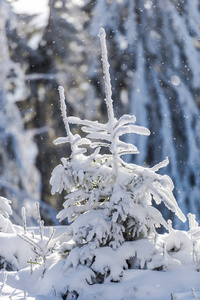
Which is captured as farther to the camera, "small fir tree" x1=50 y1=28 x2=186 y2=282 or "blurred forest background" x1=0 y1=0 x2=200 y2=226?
"blurred forest background" x1=0 y1=0 x2=200 y2=226

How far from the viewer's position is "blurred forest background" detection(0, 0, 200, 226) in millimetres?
8883

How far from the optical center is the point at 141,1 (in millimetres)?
9789

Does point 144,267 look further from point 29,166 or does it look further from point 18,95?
point 18,95

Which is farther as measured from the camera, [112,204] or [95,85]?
[95,85]

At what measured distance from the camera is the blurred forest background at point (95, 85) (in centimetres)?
888

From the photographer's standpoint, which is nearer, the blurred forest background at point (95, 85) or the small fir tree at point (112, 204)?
the small fir tree at point (112, 204)

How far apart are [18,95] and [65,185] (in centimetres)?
590

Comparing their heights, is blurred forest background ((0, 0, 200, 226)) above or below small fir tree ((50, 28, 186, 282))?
above

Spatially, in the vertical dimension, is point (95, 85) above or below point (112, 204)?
above

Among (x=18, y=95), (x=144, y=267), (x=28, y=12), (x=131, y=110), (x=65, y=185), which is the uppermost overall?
(x=28, y=12)

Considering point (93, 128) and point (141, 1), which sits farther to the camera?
point (141, 1)

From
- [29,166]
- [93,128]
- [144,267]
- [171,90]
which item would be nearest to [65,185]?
[93,128]

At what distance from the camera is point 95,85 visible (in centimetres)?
926

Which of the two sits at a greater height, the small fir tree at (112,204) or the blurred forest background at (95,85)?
the blurred forest background at (95,85)
